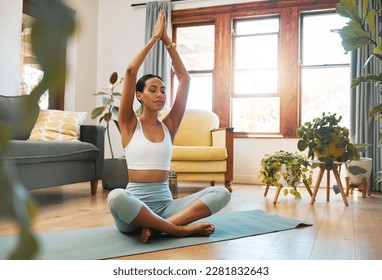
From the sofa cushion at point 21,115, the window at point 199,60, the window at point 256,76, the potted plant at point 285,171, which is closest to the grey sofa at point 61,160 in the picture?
the potted plant at point 285,171

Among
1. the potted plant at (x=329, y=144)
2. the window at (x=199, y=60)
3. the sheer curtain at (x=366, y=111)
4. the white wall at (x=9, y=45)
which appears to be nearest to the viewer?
the potted plant at (x=329, y=144)

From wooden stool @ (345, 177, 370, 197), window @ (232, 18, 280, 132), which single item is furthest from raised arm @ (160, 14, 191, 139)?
window @ (232, 18, 280, 132)

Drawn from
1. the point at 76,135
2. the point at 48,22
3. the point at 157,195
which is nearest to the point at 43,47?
the point at 48,22

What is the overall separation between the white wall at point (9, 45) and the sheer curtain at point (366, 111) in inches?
146

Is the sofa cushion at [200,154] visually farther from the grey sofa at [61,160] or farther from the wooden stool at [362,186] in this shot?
the wooden stool at [362,186]

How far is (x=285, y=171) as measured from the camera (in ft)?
11.1

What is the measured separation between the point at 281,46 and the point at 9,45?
10.4 feet

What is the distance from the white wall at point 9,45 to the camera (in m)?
4.09

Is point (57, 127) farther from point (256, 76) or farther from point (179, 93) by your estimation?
point (256, 76)

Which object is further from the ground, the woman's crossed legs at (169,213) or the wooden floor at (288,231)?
the woman's crossed legs at (169,213)

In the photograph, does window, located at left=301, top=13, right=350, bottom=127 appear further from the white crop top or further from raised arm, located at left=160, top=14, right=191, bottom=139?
the white crop top

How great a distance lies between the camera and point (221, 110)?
5.27 meters

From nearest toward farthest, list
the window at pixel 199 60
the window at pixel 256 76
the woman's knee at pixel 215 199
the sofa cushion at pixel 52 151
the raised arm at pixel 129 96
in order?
the raised arm at pixel 129 96 < the woman's knee at pixel 215 199 < the sofa cushion at pixel 52 151 < the window at pixel 256 76 < the window at pixel 199 60

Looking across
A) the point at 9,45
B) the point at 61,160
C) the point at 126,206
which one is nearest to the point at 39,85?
the point at 126,206
